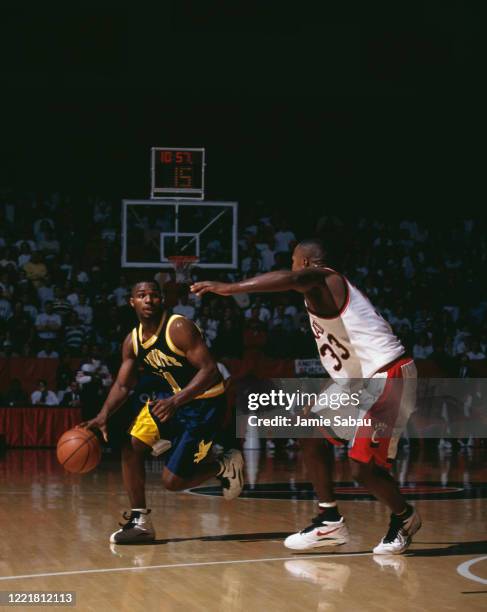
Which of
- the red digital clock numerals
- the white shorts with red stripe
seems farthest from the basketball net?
the white shorts with red stripe

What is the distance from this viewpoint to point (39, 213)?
68.7 ft

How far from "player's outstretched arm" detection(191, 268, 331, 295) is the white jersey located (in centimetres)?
26

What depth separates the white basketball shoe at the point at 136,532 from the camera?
692cm

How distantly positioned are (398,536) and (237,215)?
44.2 ft

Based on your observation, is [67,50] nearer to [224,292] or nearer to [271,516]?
[271,516]

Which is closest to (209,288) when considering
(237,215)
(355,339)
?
(355,339)

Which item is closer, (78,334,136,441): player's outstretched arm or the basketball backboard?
(78,334,136,441): player's outstretched arm

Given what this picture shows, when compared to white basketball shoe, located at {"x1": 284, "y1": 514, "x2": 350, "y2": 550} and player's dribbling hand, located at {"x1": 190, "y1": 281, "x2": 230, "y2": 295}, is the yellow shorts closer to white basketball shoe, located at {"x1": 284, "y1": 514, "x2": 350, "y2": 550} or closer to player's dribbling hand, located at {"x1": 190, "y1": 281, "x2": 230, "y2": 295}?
white basketball shoe, located at {"x1": 284, "y1": 514, "x2": 350, "y2": 550}

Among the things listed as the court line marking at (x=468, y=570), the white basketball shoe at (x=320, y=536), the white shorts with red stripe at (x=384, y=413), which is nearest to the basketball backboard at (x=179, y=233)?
the white basketball shoe at (x=320, y=536)

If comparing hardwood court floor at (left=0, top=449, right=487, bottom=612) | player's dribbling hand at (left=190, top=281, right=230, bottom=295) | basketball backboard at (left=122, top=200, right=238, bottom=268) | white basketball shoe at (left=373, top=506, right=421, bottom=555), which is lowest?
hardwood court floor at (left=0, top=449, right=487, bottom=612)

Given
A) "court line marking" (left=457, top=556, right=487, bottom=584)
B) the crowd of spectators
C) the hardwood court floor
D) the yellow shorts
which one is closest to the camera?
the hardwood court floor

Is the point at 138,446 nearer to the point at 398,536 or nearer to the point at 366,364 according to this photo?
the point at 366,364

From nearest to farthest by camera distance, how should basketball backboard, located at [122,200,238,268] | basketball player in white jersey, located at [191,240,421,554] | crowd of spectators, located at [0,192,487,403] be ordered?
basketball player in white jersey, located at [191,240,421,554] → crowd of spectators, located at [0,192,487,403] → basketball backboard, located at [122,200,238,268]

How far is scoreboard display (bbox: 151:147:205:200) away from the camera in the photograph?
1708 centimetres
